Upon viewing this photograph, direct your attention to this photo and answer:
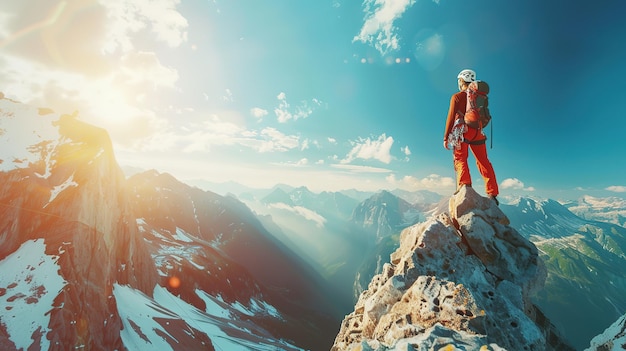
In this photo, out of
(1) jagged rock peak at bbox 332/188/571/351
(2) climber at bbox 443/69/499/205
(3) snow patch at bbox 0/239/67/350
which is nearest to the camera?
(1) jagged rock peak at bbox 332/188/571/351

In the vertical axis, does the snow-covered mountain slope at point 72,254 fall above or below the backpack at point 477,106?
below

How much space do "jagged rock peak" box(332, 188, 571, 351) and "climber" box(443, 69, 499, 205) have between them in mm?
1491

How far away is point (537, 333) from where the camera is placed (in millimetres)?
10211

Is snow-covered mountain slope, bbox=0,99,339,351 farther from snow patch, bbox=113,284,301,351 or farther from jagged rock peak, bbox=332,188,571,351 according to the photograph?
jagged rock peak, bbox=332,188,571,351

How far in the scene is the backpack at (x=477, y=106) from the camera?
13.4m

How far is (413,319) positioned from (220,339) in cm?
9574

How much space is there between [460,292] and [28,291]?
6440cm

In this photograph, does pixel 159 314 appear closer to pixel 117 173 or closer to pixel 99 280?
pixel 99 280

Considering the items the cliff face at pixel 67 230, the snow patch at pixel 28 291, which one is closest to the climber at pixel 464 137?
the cliff face at pixel 67 230

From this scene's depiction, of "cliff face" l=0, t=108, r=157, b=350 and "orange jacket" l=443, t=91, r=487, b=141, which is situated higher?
"orange jacket" l=443, t=91, r=487, b=141

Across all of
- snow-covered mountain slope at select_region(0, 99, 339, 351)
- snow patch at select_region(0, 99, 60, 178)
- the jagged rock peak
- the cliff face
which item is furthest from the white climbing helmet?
snow patch at select_region(0, 99, 60, 178)

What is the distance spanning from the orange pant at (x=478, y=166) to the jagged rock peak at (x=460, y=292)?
Result: 2.65ft

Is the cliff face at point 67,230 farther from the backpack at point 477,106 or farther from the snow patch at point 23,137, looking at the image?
the backpack at point 477,106

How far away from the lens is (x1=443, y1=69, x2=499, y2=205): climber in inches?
552
